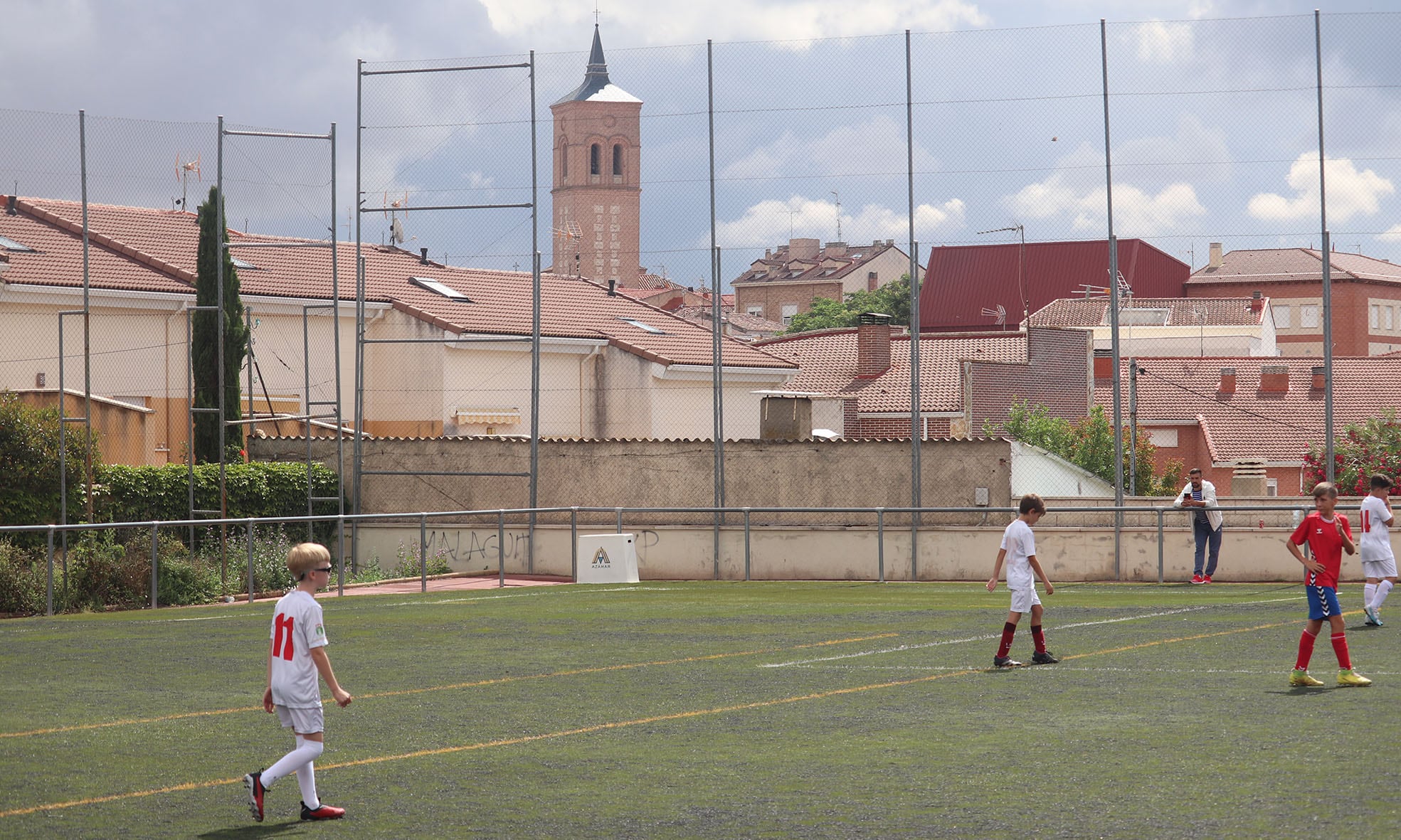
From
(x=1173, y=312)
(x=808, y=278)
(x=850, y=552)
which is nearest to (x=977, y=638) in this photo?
(x=850, y=552)

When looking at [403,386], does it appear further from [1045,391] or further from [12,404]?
[1045,391]

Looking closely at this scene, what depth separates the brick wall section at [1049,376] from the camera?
60.4 metres

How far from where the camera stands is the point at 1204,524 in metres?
24.1

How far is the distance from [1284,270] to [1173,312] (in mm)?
25468

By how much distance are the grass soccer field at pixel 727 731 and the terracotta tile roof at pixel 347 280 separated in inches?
701

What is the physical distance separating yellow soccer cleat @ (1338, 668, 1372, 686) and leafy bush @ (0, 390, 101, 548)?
68.1ft

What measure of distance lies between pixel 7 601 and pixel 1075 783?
17.5 meters

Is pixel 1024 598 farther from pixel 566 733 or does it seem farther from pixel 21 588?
pixel 21 588

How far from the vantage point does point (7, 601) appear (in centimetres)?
2216

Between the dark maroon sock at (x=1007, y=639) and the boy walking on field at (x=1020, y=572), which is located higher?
the boy walking on field at (x=1020, y=572)

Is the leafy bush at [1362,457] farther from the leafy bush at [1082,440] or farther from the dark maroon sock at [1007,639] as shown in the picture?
the dark maroon sock at [1007,639]

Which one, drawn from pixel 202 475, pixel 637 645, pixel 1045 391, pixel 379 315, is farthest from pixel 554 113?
pixel 637 645

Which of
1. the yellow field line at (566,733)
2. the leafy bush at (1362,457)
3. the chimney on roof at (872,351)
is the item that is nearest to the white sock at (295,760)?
the yellow field line at (566,733)

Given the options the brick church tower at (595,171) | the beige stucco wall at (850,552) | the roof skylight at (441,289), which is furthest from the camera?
the brick church tower at (595,171)
